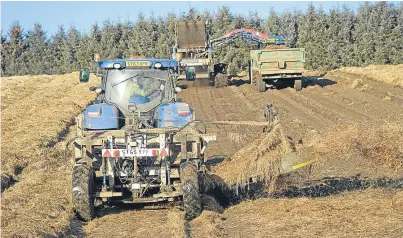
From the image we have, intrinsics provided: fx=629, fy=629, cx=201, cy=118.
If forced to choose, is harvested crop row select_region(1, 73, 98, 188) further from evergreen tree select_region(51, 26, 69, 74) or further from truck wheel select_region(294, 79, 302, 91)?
evergreen tree select_region(51, 26, 69, 74)

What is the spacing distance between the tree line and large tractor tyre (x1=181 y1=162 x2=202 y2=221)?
34.3 m

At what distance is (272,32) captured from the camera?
44.6m

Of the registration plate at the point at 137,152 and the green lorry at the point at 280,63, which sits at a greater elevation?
the registration plate at the point at 137,152

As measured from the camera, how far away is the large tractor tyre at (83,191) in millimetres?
8036

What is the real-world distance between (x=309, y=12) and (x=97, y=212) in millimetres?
36508

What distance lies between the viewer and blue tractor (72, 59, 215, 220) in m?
8.10

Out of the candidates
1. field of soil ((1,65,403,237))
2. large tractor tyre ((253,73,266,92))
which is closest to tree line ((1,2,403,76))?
large tractor tyre ((253,73,266,92))

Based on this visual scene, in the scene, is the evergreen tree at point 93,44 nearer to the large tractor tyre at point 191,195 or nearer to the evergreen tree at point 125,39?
the evergreen tree at point 125,39

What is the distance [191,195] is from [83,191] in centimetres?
139

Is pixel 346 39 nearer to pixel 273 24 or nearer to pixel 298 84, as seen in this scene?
pixel 273 24

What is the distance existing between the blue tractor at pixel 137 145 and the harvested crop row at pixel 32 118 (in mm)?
Answer: 2872

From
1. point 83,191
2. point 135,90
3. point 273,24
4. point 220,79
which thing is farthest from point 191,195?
point 273,24

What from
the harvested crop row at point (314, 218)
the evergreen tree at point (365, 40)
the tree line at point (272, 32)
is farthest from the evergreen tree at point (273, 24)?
the harvested crop row at point (314, 218)

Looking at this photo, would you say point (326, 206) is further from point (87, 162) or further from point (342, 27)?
point (342, 27)
